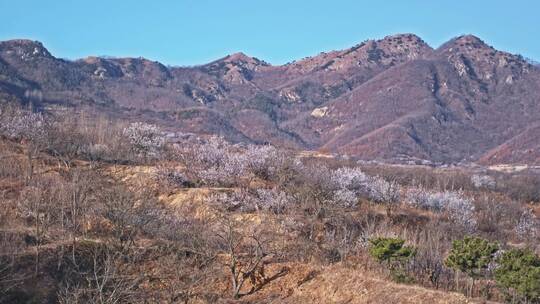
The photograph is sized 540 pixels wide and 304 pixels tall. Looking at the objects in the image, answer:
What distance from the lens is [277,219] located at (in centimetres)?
4344

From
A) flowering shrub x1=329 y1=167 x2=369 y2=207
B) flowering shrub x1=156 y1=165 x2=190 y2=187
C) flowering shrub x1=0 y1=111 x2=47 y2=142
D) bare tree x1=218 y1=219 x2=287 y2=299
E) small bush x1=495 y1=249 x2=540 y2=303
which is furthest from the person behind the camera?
flowering shrub x1=0 y1=111 x2=47 y2=142

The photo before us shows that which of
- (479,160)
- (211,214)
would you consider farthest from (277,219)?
(479,160)

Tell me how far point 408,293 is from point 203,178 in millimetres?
32394

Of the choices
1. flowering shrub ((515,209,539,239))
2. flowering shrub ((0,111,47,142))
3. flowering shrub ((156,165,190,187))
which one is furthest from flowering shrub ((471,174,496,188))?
flowering shrub ((0,111,47,142))

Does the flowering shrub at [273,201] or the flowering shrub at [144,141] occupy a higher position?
the flowering shrub at [144,141]

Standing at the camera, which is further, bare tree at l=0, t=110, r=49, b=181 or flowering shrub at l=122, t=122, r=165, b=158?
flowering shrub at l=122, t=122, r=165, b=158

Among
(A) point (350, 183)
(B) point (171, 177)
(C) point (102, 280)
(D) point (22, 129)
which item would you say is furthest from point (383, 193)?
(C) point (102, 280)

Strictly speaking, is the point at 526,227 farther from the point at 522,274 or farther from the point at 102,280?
the point at 102,280

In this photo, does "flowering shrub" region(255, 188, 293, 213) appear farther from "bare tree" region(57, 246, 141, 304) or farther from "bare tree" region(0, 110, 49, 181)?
"bare tree" region(0, 110, 49, 181)

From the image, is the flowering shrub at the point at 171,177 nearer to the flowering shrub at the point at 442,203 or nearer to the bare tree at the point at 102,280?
the bare tree at the point at 102,280

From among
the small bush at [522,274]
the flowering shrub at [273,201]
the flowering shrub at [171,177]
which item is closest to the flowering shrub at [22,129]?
the flowering shrub at [171,177]

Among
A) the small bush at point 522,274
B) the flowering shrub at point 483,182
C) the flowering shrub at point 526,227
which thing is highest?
the small bush at point 522,274

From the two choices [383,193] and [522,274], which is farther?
[383,193]

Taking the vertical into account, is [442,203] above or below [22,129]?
below
